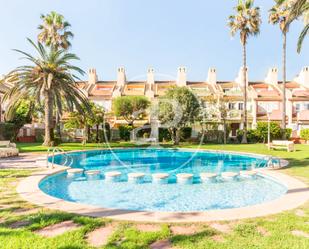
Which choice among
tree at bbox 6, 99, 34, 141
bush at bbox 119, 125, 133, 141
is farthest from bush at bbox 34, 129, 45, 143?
bush at bbox 119, 125, 133, 141

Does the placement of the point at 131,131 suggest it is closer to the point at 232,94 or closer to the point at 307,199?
the point at 232,94

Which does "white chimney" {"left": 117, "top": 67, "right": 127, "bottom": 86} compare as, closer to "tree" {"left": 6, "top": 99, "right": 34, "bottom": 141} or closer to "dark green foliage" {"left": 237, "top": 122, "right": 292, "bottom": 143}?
"tree" {"left": 6, "top": 99, "right": 34, "bottom": 141}

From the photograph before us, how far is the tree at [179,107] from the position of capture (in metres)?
32.4

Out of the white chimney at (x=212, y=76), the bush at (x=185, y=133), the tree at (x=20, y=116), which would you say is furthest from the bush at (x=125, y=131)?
the white chimney at (x=212, y=76)

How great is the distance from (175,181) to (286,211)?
687 cm

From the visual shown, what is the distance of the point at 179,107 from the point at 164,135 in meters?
7.36

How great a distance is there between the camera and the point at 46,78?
2659 cm

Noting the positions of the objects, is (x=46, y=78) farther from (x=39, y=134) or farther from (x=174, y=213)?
(x=174, y=213)

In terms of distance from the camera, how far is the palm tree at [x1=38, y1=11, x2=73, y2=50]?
34531 millimetres

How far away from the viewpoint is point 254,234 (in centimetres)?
550

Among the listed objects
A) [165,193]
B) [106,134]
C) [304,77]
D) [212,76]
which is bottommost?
[165,193]

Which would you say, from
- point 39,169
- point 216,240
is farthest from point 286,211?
point 39,169

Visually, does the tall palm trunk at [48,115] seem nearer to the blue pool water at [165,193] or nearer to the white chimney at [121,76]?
the blue pool water at [165,193]

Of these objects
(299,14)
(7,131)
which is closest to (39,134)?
(7,131)
